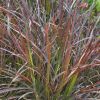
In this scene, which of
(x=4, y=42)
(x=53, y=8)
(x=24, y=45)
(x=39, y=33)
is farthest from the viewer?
(x=53, y=8)

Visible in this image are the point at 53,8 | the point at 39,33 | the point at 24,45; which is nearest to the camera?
the point at 24,45

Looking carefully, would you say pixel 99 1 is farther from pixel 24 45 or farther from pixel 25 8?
pixel 24 45

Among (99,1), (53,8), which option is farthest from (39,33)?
(99,1)

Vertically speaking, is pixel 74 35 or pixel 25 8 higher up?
pixel 25 8

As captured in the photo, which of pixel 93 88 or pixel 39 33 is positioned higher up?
pixel 39 33

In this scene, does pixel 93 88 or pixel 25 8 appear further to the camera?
pixel 25 8

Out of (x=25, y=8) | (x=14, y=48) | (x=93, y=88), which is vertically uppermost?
(x=25, y=8)

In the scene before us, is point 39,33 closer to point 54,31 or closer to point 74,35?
point 54,31

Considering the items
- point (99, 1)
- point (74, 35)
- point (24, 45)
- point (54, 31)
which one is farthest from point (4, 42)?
point (99, 1)

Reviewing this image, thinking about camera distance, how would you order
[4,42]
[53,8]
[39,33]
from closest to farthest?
1. [4,42]
2. [39,33]
3. [53,8]
